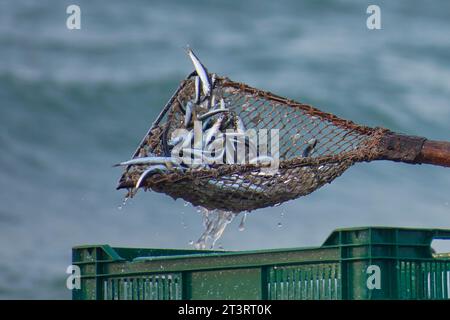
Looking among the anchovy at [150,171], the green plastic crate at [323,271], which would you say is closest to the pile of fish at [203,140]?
the anchovy at [150,171]

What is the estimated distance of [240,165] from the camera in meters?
12.5

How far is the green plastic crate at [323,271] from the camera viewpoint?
9.96m

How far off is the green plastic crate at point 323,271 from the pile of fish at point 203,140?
1.51m

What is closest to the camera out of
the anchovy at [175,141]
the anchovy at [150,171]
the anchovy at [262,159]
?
the anchovy at [150,171]

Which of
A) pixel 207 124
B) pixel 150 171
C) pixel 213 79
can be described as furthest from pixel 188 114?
pixel 150 171

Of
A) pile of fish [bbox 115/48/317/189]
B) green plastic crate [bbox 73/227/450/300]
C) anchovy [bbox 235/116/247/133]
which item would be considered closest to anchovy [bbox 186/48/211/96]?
pile of fish [bbox 115/48/317/189]

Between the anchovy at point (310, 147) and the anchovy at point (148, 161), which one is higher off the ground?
the anchovy at point (310, 147)

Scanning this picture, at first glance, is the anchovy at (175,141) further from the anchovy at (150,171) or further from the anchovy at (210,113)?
the anchovy at (150,171)

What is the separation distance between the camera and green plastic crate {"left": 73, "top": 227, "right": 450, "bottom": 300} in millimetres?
9961

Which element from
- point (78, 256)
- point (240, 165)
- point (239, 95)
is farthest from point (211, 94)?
point (78, 256)

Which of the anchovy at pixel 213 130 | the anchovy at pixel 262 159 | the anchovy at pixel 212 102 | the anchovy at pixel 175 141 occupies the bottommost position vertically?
the anchovy at pixel 262 159

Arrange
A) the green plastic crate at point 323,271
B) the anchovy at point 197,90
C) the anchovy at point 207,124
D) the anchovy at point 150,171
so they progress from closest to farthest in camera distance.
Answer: the green plastic crate at point 323,271 → the anchovy at point 150,171 → the anchovy at point 207,124 → the anchovy at point 197,90

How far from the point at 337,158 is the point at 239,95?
1678 mm
